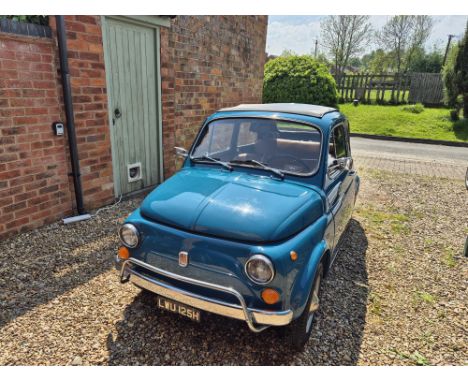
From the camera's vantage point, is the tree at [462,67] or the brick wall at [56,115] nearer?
the brick wall at [56,115]

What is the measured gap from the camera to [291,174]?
2.92 metres

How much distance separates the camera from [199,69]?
6.57m

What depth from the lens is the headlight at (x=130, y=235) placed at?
8.11 ft

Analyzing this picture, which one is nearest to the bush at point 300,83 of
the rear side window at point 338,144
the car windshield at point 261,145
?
the rear side window at point 338,144

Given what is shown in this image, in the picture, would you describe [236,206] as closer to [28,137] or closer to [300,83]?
[28,137]

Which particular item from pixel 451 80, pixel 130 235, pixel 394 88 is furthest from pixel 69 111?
pixel 394 88

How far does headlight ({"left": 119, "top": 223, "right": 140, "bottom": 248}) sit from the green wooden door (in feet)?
9.35

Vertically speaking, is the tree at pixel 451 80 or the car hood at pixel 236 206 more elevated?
the tree at pixel 451 80

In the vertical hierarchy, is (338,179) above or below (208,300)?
above

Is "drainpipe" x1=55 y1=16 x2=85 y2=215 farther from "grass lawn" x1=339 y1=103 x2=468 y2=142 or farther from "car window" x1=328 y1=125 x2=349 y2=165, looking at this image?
"grass lawn" x1=339 y1=103 x2=468 y2=142

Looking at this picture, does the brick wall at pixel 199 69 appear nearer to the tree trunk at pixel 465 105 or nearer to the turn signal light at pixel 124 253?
the turn signal light at pixel 124 253

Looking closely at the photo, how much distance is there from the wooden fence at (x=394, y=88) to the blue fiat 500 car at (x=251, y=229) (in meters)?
17.1

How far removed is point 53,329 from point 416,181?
7.54m

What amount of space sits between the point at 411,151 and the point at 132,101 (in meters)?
9.74
